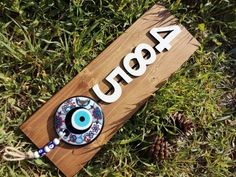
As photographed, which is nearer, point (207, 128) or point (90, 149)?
point (90, 149)

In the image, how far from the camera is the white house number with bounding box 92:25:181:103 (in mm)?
1842

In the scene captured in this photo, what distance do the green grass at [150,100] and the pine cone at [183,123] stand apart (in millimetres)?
30

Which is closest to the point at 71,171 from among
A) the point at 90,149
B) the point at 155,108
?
the point at 90,149

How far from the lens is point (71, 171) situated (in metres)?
1.80

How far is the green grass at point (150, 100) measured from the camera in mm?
1822

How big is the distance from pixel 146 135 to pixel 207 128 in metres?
0.27

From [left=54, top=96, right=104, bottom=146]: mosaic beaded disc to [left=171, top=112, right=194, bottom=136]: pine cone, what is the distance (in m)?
0.30

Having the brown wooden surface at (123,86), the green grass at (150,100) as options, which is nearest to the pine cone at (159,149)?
the green grass at (150,100)

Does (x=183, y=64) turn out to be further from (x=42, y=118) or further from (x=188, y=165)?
(x=42, y=118)

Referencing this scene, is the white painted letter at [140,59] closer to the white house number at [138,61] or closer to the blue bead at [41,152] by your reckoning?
the white house number at [138,61]

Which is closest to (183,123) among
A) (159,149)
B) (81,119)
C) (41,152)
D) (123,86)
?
(159,149)

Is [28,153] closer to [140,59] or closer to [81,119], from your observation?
[81,119]

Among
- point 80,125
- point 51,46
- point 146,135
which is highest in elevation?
point 51,46

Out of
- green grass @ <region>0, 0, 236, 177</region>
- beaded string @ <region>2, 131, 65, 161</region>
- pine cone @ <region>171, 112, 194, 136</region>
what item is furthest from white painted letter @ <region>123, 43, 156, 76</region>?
Result: beaded string @ <region>2, 131, 65, 161</region>
